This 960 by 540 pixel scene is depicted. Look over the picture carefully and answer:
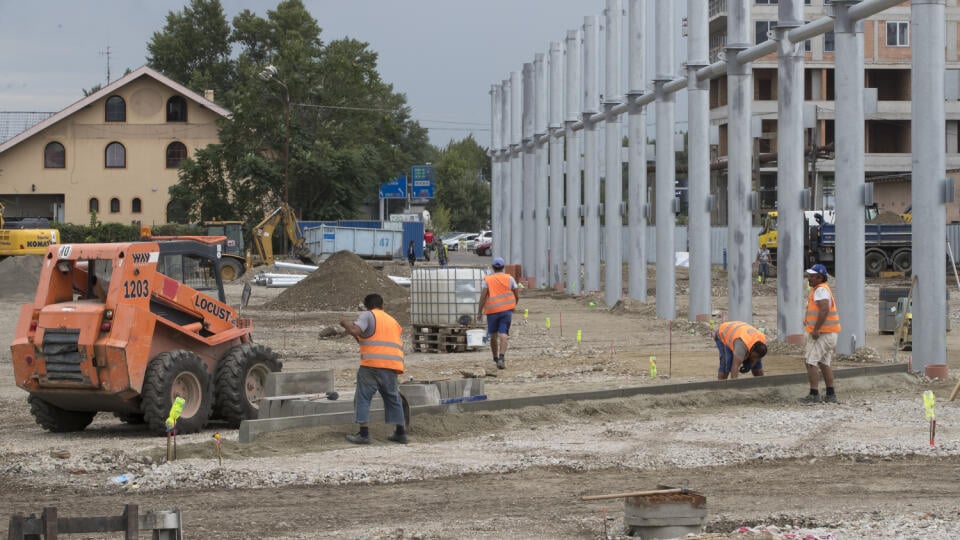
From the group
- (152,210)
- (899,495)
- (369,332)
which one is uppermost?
(152,210)

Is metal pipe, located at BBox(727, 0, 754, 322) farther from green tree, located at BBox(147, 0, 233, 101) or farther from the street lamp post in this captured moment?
green tree, located at BBox(147, 0, 233, 101)

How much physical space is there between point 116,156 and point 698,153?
180 ft

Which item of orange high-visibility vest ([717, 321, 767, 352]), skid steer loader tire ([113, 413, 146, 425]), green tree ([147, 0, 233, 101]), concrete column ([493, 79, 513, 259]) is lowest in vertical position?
skid steer loader tire ([113, 413, 146, 425])

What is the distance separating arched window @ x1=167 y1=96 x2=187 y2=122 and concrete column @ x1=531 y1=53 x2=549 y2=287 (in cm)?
3391

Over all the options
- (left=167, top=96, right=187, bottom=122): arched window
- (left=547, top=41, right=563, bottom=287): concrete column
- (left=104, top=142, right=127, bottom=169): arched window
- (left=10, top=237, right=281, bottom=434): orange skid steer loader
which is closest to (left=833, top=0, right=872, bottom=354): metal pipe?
(left=10, top=237, right=281, bottom=434): orange skid steer loader

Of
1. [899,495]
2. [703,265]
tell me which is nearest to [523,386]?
[899,495]

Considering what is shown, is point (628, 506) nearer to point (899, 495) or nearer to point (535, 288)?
point (899, 495)

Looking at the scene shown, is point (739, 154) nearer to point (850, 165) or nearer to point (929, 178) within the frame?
point (850, 165)

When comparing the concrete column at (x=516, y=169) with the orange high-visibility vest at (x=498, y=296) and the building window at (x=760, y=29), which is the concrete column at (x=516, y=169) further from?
the orange high-visibility vest at (x=498, y=296)

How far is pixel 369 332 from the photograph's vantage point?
13727 millimetres

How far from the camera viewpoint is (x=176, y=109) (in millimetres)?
78750

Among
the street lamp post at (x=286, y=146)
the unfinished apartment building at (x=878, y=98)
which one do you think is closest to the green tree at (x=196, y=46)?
the street lamp post at (x=286, y=146)

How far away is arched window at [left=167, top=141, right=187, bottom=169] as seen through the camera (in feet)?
260

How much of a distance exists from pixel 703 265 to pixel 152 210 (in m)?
54.9
